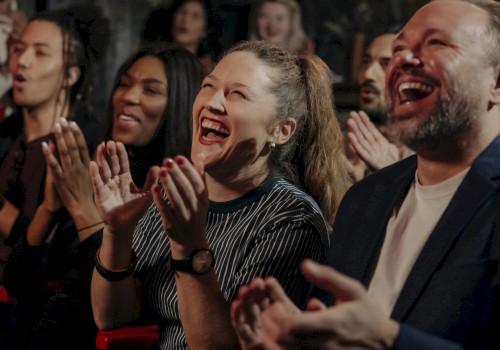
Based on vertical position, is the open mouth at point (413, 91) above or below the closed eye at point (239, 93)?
above

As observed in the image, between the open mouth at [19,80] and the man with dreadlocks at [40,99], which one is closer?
the man with dreadlocks at [40,99]

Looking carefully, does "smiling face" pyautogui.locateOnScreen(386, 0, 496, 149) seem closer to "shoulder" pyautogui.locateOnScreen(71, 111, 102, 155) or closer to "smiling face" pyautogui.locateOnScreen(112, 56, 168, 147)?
"smiling face" pyautogui.locateOnScreen(112, 56, 168, 147)

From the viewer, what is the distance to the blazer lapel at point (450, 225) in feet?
5.11

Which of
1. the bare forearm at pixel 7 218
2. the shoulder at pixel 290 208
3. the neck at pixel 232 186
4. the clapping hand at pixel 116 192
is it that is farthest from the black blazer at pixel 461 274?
the bare forearm at pixel 7 218

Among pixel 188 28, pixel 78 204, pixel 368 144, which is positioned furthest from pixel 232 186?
pixel 188 28

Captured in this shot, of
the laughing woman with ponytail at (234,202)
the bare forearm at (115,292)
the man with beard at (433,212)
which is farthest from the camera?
the bare forearm at (115,292)

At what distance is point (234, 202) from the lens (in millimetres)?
2086

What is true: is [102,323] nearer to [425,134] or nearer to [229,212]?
[229,212]

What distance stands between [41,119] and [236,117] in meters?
1.60

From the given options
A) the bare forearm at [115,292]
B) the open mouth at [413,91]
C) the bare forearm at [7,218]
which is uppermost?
the open mouth at [413,91]

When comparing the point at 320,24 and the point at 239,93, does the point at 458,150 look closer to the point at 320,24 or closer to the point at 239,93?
the point at 239,93

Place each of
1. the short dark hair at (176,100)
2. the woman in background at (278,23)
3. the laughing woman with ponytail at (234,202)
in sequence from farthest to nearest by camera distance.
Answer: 1. the woman in background at (278,23)
2. the short dark hair at (176,100)
3. the laughing woman with ponytail at (234,202)

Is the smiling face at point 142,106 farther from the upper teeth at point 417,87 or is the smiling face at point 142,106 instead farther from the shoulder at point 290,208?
the upper teeth at point 417,87

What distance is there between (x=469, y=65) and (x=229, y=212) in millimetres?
694
